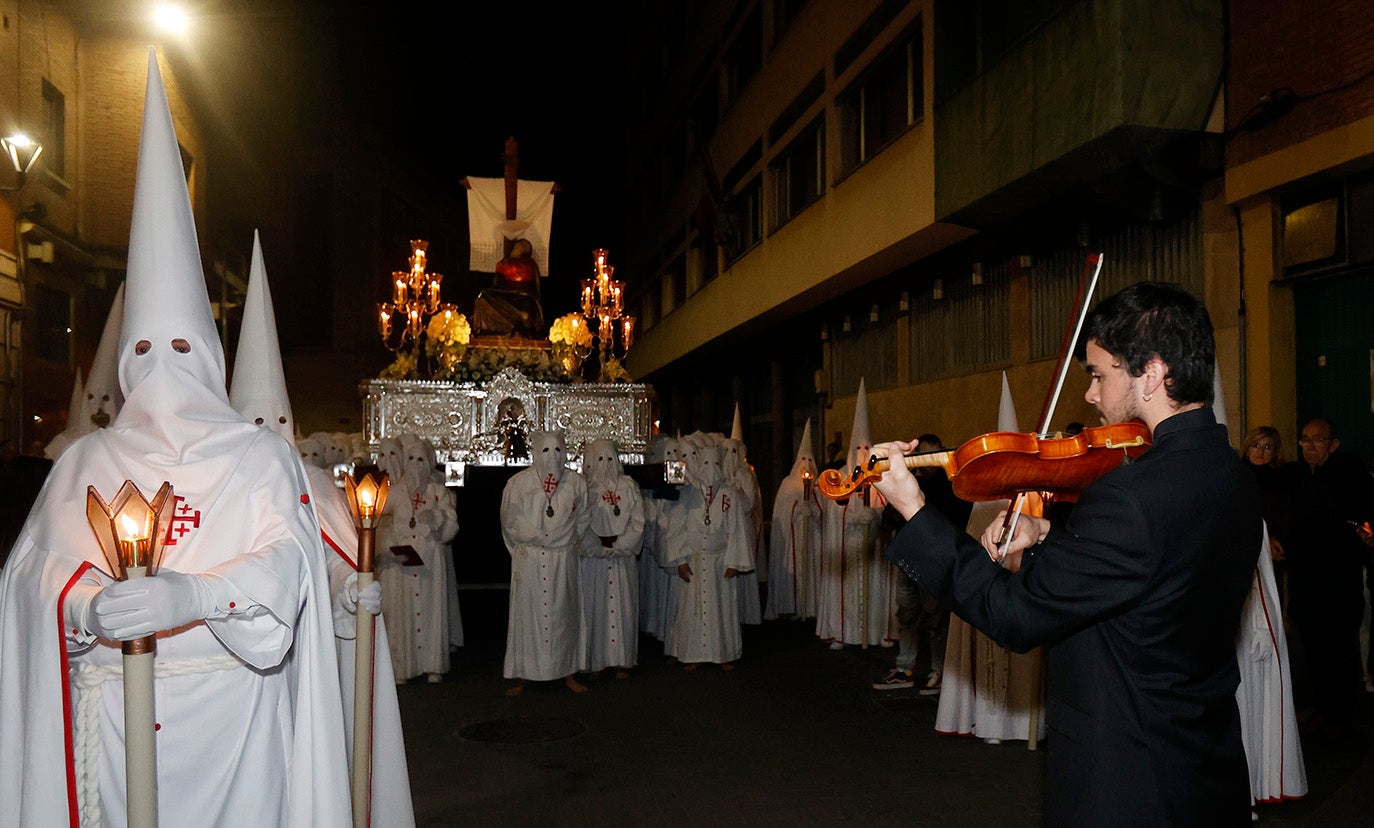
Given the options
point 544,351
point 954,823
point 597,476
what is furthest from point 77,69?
point 954,823

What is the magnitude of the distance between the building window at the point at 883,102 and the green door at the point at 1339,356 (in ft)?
19.5

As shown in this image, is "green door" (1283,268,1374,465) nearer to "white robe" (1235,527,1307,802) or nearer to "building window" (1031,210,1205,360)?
"building window" (1031,210,1205,360)

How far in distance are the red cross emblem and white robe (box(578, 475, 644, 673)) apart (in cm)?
639

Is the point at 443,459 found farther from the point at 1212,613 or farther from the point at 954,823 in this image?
the point at 1212,613

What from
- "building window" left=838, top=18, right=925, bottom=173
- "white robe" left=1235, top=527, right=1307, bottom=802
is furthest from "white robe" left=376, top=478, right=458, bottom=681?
"building window" left=838, top=18, right=925, bottom=173

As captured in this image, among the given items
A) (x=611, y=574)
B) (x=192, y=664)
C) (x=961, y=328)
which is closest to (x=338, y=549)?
(x=192, y=664)

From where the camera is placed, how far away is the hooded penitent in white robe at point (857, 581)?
1075 cm

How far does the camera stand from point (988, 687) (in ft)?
23.5

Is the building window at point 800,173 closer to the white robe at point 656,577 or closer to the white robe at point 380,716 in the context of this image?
the white robe at point 656,577

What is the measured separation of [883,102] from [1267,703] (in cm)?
1216

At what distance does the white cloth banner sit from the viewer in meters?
16.0

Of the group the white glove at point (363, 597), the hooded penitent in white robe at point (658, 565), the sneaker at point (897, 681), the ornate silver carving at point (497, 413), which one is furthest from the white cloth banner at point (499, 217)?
the white glove at point (363, 597)

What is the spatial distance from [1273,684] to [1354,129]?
5.16 metres

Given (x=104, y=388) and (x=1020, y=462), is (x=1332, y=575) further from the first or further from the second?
(x=104, y=388)
